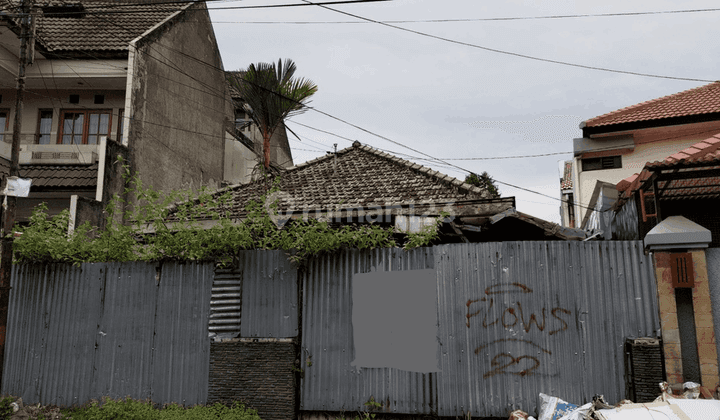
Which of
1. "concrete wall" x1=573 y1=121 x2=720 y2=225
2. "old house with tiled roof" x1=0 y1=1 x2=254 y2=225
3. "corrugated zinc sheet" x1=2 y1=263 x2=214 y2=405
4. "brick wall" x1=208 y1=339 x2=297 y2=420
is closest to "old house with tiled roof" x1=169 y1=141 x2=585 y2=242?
"corrugated zinc sheet" x1=2 y1=263 x2=214 y2=405

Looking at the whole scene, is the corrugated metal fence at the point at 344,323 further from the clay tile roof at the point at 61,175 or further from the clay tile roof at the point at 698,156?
the clay tile roof at the point at 61,175

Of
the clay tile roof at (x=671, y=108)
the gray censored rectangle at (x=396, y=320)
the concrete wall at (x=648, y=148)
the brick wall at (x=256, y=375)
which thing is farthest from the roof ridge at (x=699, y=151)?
the clay tile roof at (x=671, y=108)

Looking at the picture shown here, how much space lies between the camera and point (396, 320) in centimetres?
624

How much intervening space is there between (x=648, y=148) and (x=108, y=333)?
14.1 meters

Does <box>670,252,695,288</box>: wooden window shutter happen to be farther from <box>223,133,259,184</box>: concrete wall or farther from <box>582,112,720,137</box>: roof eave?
<box>223,133,259,184</box>: concrete wall

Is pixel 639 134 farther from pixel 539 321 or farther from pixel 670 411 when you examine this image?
pixel 670 411

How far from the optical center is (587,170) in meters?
14.3

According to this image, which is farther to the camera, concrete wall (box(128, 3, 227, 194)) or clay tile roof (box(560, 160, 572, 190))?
clay tile roof (box(560, 160, 572, 190))

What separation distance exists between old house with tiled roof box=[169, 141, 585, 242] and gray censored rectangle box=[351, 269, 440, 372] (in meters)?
0.82

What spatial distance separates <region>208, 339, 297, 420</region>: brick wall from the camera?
20.6ft

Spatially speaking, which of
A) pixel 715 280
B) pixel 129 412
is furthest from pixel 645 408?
pixel 129 412

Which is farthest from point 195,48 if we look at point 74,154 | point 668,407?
point 668,407

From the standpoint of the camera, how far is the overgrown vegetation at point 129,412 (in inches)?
244

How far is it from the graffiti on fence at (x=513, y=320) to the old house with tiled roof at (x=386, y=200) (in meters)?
1.40
